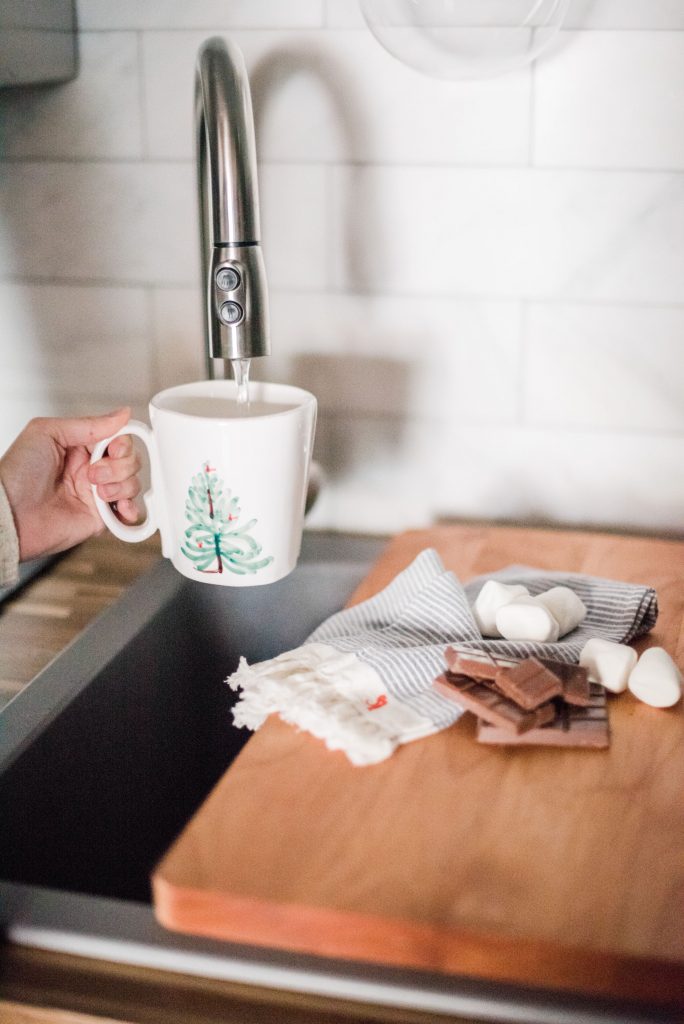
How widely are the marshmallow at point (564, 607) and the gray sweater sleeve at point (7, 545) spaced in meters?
0.41

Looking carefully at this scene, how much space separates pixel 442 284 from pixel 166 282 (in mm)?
280

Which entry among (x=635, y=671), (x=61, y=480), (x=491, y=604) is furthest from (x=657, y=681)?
(x=61, y=480)

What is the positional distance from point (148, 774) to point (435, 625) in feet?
0.81

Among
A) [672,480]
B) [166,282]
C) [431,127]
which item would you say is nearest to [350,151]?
[431,127]

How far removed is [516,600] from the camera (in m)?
0.73

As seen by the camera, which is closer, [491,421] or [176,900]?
[176,900]

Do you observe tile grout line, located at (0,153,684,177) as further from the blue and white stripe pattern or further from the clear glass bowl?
the blue and white stripe pattern

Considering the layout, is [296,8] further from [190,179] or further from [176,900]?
[176,900]

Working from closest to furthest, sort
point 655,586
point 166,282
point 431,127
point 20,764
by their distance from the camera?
point 20,764
point 655,586
point 431,127
point 166,282

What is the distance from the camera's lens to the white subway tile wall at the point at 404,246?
932mm

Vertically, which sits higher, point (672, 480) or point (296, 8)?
point (296, 8)

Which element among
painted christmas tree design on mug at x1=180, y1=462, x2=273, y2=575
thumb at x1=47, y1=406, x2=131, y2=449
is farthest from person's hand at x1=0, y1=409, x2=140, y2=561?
painted christmas tree design on mug at x1=180, y1=462, x2=273, y2=575

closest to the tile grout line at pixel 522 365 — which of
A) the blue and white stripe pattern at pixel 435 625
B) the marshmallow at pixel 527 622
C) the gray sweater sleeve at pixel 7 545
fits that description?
the blue and white stripe pattern at pixel 435 625

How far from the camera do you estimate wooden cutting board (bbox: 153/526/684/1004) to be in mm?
470
